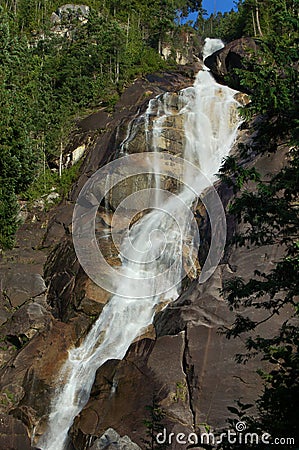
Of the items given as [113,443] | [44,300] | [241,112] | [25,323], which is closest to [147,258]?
[44,300]

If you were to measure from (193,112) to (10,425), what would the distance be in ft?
64.6

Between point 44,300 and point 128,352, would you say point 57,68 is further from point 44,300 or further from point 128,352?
point 128,352

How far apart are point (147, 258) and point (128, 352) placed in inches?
247

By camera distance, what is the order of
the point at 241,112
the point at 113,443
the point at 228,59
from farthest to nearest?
the point at 228,59, the point at 113,443, the point at 241,112

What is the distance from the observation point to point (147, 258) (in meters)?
20.2

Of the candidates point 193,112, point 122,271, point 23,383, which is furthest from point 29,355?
point 193,112

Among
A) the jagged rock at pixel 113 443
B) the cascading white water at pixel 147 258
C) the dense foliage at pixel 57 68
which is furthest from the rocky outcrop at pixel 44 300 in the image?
the jagged rock at pixel 113 443

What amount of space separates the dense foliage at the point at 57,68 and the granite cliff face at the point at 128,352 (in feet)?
11.2

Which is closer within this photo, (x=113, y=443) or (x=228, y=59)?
(x=113, y=443)

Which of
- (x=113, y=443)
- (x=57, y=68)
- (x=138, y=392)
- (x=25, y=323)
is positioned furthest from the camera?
(x=57, y=68)

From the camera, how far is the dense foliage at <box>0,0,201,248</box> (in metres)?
14.8

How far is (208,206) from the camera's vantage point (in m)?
19.1

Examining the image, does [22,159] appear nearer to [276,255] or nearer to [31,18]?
[276,255]

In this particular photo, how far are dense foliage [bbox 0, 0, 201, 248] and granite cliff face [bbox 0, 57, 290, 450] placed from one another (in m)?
3.40
